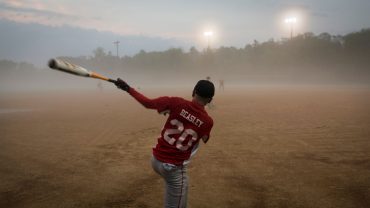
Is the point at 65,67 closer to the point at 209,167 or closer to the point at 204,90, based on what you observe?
the point at 204,90

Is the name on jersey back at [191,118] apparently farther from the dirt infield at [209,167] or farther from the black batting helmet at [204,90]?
the dirt infield at [209,167]

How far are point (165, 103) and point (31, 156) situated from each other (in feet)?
23.7

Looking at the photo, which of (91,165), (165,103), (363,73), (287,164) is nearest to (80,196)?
(91,165)

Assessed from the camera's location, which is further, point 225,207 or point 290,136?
point 290,136

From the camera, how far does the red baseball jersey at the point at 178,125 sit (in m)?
3.75

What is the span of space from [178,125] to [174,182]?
2.30 feet

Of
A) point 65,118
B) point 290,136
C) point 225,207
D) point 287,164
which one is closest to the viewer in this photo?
point 225,207

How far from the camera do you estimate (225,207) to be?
573cm

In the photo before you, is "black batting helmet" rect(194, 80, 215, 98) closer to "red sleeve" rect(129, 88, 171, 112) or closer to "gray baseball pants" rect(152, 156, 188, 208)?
"red sleeve" rect(129, 88, 171, 112)

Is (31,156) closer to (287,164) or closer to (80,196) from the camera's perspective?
(80,196)

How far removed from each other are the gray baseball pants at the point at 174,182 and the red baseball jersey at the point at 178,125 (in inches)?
3.3

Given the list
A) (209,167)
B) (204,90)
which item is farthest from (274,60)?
(204,90)

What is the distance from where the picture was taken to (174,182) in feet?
12.6

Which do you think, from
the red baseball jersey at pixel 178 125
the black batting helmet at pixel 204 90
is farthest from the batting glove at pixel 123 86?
the black batting helmet at pixel 204 90
